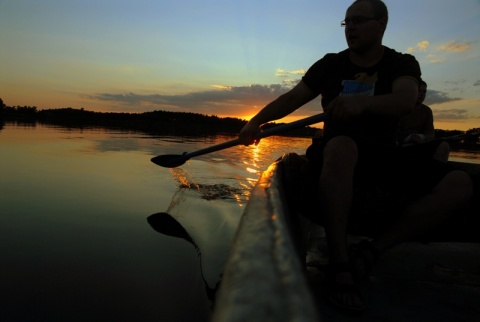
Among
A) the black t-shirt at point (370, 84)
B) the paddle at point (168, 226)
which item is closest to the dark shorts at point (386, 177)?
the black t-shirt at point (370, 84)

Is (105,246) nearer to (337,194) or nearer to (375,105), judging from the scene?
(337,194)

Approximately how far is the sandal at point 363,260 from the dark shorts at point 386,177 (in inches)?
13.7

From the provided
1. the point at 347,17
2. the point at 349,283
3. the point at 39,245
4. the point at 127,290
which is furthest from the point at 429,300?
the point at 39,245

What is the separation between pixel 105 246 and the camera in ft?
10.6

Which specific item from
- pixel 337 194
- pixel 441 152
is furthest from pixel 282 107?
pixel 441 152

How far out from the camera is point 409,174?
193 cm

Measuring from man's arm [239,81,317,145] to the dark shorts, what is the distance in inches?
17.6

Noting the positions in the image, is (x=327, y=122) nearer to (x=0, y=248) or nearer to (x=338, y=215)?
(x=338, y=215)

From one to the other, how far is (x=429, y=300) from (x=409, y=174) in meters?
0.64

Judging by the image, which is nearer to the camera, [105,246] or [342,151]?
[342,151]

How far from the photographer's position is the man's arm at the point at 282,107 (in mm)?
2529

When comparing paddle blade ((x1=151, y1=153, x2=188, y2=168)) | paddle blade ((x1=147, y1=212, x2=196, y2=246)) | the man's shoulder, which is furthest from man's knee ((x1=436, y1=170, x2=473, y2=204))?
paddle blade ((x1=151, y1=153, x2=188, y2=168))

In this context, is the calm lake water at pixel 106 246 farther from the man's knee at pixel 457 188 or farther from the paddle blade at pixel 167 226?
the man's knee at pixel 457 188

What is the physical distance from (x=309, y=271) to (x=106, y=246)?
2078 mm
